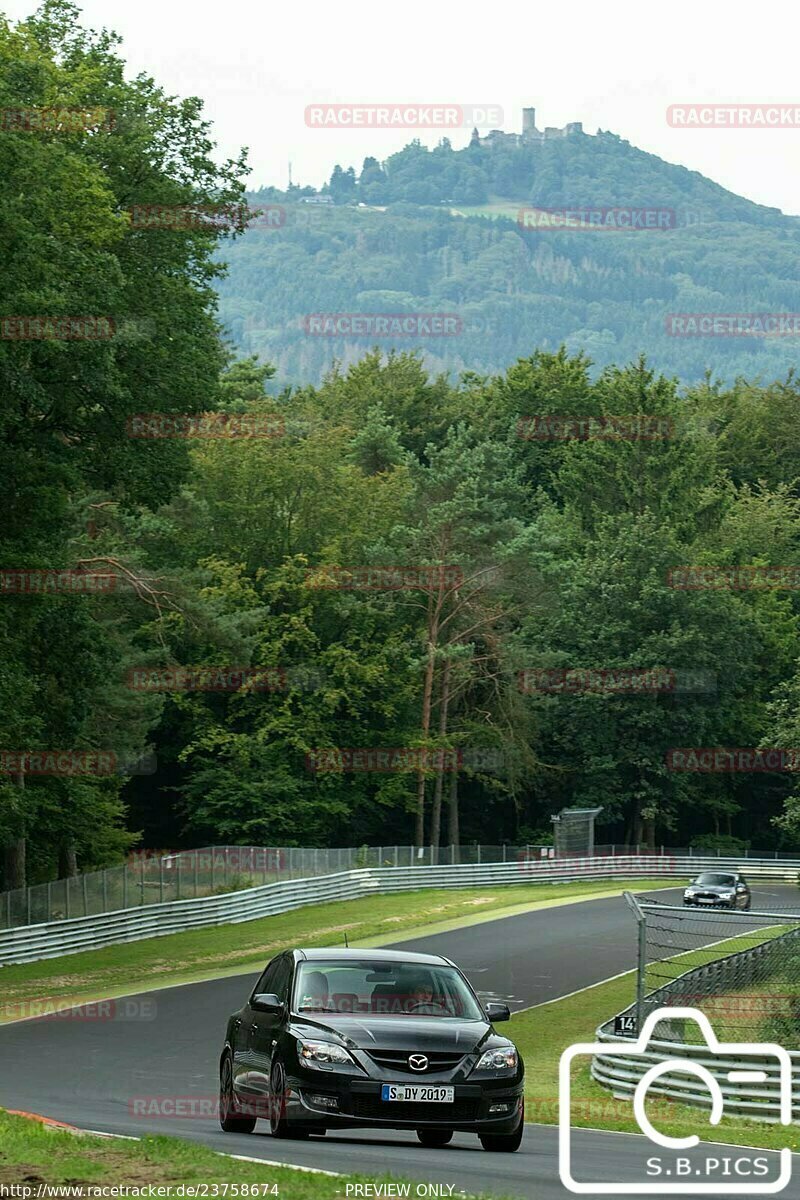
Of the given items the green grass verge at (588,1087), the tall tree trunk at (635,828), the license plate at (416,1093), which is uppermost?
the license plate at (416,1093)

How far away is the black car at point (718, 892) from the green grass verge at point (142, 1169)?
43702 millimetres

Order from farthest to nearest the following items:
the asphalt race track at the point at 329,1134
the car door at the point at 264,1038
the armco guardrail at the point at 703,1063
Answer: the armco guardrail at the point at 703,1063, the car door at the point at 264,1038, the asphalt race track at the point at 329,1134

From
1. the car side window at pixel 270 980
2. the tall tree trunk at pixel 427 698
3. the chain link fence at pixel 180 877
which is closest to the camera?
the car side window at pixel 270 980

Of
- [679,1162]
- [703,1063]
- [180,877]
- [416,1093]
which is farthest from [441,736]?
[416,1093]

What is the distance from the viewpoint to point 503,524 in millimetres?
77312

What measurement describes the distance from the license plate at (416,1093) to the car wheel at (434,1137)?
0.96 metres

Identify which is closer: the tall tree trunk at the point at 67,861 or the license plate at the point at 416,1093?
the license plate at the point at 416,1093

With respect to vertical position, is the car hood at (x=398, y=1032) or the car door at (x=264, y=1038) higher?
the car hood at (x=398, y=1032)

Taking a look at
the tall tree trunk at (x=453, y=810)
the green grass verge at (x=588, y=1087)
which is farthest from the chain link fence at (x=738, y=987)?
the tall tree trunk at (x=453, y=810)

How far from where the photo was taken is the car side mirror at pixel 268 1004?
533 inches

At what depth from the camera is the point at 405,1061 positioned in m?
12.8

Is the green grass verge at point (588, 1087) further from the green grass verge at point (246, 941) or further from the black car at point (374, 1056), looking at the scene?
the green grass verge at point (246, 941)

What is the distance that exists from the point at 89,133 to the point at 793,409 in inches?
2996

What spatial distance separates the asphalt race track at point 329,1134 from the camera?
12102mm
